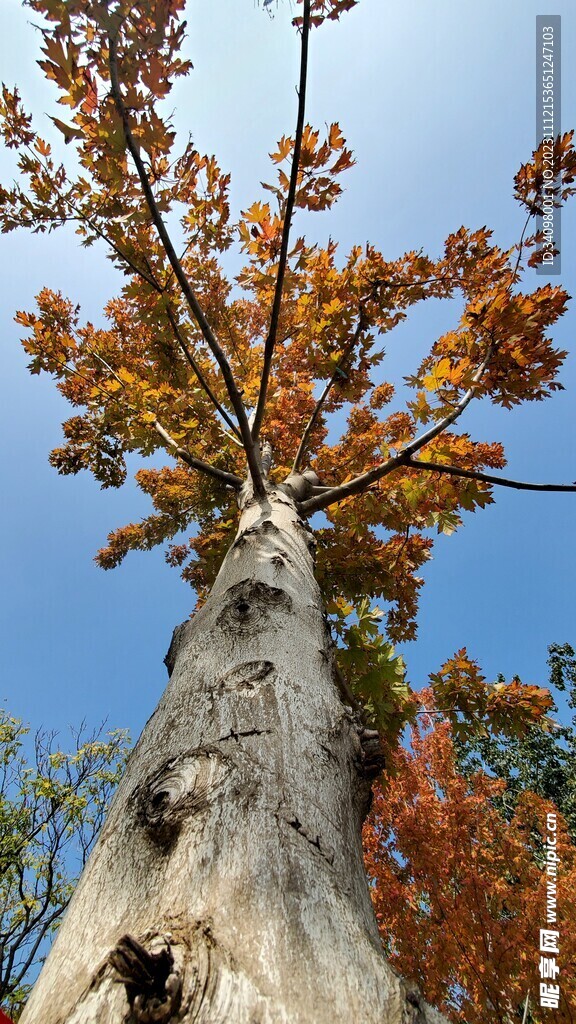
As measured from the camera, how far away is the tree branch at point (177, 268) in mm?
1692

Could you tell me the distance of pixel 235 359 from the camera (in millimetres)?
4344

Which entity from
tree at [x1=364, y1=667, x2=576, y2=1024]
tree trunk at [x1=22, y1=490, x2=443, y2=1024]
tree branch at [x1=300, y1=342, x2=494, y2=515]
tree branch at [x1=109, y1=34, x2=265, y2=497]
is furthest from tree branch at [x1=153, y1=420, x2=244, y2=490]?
tree at [x1=364, y1=667, x2=576, y2=1024]

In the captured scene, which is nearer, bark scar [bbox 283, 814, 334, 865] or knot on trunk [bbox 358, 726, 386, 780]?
bark scar [bbox 283, 814, 334, 865]

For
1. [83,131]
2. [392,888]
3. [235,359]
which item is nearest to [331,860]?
[83,131]

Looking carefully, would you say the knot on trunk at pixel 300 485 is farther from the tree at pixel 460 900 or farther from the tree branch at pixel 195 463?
the tree at pixel 460 900

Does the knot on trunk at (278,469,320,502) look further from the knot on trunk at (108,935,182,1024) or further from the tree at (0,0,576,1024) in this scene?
the knot on trunk at (108,935,182,1024)

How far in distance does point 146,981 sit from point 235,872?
0.21 m

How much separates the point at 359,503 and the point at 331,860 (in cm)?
244

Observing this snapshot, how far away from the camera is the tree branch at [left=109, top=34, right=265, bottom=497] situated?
1692 mm

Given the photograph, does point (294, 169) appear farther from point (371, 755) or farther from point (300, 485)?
point (371, 755)

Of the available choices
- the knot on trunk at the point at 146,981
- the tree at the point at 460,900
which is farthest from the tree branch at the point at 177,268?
the tree at the point at 460,900

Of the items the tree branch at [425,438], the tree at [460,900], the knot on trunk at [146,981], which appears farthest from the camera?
the tree at [460,900]

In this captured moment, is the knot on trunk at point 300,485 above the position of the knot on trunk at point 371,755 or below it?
above

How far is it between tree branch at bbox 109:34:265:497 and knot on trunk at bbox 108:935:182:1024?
1865 millimetres
